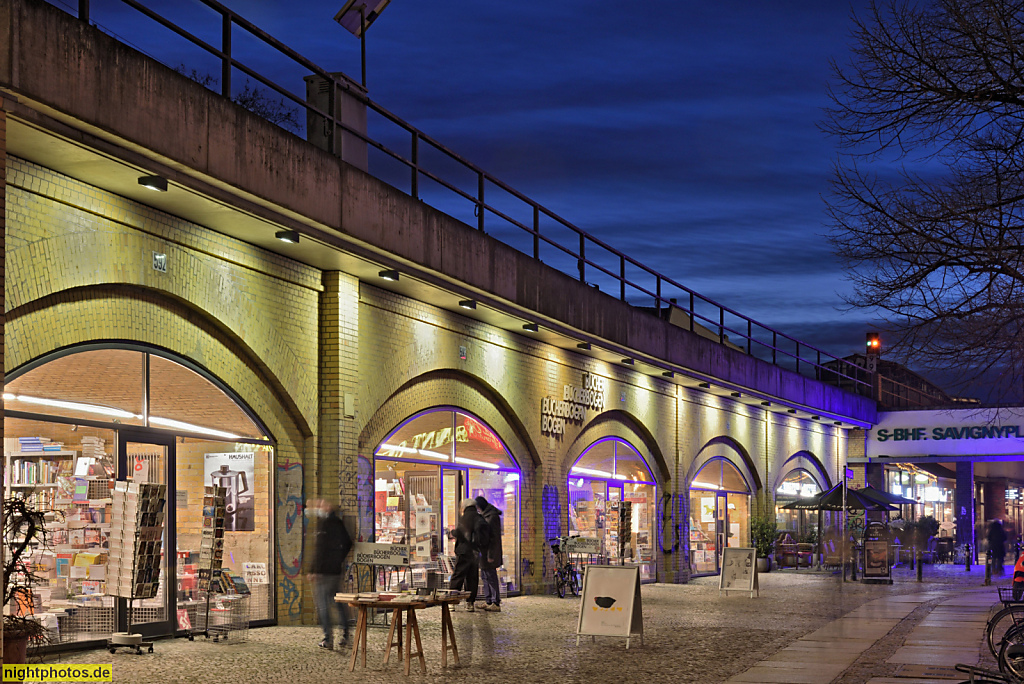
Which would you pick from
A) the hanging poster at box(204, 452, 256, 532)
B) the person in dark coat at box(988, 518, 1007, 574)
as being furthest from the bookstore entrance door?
the person in dark coat at box(988, 518, 1007, 574)

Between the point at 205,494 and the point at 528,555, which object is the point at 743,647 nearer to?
the point at 205,494

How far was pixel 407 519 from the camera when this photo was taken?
796 inches

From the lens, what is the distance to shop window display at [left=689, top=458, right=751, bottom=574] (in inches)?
1310

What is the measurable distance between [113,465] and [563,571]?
12267 millimetres

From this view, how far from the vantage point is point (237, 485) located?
53.4 ft

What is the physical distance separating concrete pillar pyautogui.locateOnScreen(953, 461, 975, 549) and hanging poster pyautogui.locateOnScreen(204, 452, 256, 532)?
35610mm

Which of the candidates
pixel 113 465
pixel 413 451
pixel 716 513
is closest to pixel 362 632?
pixel 113 465

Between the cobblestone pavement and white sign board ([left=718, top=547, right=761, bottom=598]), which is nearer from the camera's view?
the cobblestone pavement

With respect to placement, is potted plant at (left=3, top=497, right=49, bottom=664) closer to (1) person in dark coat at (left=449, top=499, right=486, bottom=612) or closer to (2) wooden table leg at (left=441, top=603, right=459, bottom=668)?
(2) wooden table leg at (left=441, top=603, right=459, bottom=668)

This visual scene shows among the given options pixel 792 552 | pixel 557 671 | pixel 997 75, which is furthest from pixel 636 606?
pixel 792 552

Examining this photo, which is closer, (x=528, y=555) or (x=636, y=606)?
(x=636, y=606)

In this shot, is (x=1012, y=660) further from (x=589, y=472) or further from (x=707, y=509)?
(x=707, y=509)

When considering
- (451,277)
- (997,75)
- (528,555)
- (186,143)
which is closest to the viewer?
(997,75)

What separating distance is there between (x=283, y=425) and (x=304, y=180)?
12.8ft
